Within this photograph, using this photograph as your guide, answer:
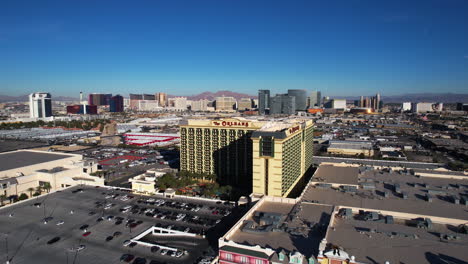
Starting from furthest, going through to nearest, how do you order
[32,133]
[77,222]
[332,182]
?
[32,133] < [332,182] < [77,222]

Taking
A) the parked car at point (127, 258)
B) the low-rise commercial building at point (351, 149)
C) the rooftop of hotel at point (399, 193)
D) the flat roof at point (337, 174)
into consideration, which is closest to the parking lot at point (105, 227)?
the parked car at point (127, 258)

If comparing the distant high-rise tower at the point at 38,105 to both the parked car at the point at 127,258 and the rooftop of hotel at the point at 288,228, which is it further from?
the rooftop of hotel at the point at 288,228

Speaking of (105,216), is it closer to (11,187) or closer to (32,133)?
A: (11,187)

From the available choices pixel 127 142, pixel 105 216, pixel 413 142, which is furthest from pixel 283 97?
A: pixel 105 216

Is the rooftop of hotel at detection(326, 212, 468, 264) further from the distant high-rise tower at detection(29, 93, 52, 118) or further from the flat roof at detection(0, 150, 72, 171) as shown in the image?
the distant high-rise tower at detection(29, 93, 52, 118)

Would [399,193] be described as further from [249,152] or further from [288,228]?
[249,152]
